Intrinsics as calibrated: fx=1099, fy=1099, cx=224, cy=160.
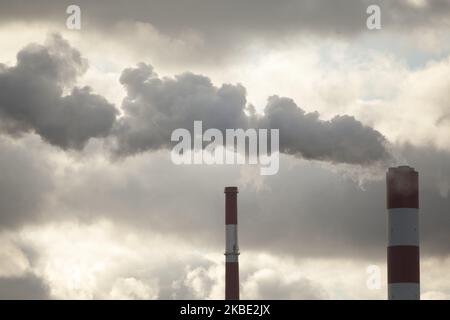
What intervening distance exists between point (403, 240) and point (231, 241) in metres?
11.3

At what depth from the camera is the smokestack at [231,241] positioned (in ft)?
158

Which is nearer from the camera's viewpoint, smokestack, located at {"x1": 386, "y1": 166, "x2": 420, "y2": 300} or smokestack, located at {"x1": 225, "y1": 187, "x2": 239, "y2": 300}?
smokestack, located at {"x1": 386, "y1": 166, "x2": 420, "y2": 300}

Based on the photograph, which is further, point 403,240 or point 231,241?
point 231,241

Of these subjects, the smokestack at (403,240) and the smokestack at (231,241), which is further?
the smokestack at (231,241)

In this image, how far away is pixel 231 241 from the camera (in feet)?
160

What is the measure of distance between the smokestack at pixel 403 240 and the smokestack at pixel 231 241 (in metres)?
9.99

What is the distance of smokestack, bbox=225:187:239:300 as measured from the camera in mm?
48125

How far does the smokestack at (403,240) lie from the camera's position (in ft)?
127

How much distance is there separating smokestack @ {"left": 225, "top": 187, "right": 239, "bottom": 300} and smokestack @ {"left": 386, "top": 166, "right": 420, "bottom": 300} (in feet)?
32.8

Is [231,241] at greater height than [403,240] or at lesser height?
greater
